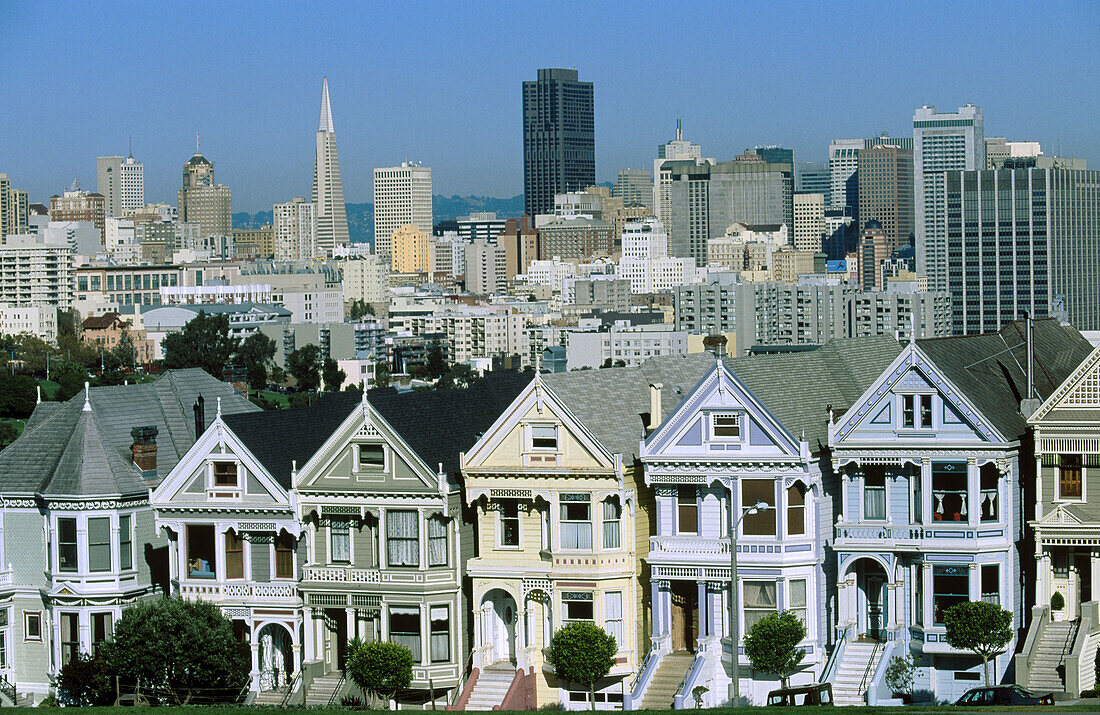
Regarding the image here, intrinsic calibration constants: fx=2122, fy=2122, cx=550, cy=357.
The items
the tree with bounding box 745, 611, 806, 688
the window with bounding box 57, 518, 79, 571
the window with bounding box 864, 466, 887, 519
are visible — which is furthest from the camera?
the window with bounding box 57, 518, 79, 571

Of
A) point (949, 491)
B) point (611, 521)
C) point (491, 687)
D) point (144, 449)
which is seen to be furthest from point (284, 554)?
point (949, 491)

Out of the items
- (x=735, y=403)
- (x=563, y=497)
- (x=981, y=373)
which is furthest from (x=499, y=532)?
(x=981, y=373)

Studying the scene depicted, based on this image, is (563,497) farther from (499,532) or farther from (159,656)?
(159,656)

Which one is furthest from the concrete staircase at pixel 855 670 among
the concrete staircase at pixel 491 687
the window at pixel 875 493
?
the concrete staircase at pixel 491 687

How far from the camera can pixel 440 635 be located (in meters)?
44.4

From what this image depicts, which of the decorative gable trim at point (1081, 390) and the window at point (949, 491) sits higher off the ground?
the decorative gable trim at point (1081, 390)

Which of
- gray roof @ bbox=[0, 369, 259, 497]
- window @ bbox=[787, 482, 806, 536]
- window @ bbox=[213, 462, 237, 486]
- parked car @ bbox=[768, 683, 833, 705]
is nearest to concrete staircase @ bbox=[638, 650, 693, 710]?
parked car @ bbox=[768, 683, 833, 705]

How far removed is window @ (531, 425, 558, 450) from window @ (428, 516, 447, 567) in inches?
102

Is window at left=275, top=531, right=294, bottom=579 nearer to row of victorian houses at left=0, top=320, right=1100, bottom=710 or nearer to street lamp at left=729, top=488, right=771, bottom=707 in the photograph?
row of victorian houses at left=0, top=320, right=1100, bottom=710

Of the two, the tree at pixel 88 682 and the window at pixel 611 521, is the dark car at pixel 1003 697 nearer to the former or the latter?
the window at pixel 611 521

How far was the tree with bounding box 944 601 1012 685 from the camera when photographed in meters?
39.8

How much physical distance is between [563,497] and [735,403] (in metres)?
4.15

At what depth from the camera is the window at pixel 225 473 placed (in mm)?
46062

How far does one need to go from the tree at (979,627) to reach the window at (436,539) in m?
10.5
